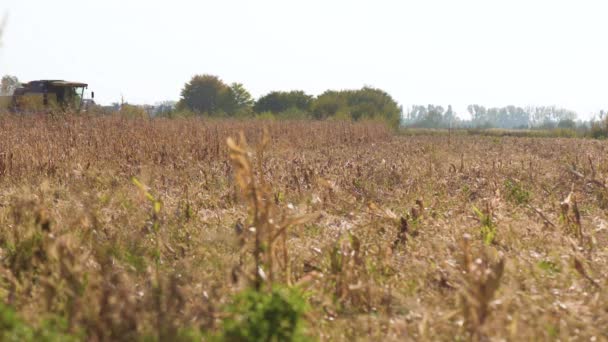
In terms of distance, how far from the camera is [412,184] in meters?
6.43

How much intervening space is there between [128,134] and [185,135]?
1333mm

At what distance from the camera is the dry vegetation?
92.0 inches

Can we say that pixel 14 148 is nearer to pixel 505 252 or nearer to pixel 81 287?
pixel 81 287

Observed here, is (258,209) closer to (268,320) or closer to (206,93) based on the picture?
(268,320)

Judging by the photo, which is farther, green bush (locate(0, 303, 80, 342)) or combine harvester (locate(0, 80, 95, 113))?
combine harvester (locate(0, 80, 95, 113))

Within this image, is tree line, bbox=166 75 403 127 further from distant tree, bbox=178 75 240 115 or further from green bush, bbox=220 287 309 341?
green bush, bbox=220 287 309 341

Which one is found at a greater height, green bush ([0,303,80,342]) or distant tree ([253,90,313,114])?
distant tree ([253,90,313,114])

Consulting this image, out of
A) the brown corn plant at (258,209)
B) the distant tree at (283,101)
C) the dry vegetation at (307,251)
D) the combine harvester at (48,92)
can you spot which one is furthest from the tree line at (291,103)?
the brown corn plant at (258,209)

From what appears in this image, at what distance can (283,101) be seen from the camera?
40.3m

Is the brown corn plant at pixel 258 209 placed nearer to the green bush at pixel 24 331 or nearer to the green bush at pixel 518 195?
the green bush at pixel 24 331

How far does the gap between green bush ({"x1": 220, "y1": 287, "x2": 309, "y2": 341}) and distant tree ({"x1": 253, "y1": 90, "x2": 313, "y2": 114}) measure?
38.0 meters

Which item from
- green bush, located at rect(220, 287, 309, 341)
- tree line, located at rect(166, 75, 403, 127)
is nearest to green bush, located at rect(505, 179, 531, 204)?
green bush, located at rect(220, 287, 309, 341)

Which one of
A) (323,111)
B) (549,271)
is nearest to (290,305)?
(549,271)

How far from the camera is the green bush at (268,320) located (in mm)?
2068
